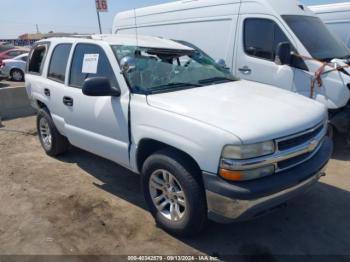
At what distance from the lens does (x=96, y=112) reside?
13.7 feet

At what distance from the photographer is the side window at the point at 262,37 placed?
19.6ft

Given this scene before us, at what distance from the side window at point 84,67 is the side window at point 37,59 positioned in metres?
1.15

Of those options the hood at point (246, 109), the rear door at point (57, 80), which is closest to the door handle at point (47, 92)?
the rear door at point (57, 80)

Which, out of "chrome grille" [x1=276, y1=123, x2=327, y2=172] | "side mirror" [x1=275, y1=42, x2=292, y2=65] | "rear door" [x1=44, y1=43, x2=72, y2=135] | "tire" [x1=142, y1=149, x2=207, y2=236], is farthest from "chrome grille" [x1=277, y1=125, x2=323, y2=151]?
"rear door" [x1=44, y1=43, x2=72, y2=135]

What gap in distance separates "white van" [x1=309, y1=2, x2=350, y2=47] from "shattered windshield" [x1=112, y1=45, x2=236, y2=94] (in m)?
4.61

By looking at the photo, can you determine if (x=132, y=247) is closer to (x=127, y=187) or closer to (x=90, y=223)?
(x=90, y=223)

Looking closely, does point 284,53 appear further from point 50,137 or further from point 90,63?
point 50,137

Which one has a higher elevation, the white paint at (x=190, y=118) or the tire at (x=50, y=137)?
the white paint at (x=190, y=118)

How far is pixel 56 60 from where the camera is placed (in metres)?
5.28

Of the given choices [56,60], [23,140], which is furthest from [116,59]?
[23,140]

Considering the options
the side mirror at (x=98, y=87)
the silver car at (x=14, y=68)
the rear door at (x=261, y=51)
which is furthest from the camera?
the silver car at (x=14, y=68)

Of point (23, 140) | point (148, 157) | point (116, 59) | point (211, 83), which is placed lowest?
point (23, 140)

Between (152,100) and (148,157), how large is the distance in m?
0.56

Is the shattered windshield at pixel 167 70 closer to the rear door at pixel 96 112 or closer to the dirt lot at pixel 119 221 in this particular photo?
the rear door at pixel 96 112
